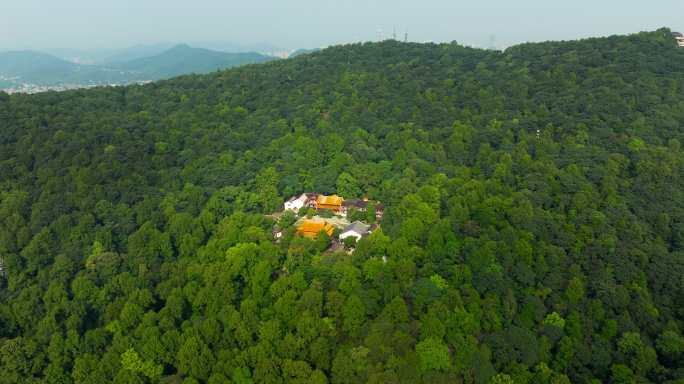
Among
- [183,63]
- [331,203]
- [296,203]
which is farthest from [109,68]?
[331,203]

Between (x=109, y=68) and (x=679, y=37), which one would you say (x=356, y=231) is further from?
(x=109, y=68)

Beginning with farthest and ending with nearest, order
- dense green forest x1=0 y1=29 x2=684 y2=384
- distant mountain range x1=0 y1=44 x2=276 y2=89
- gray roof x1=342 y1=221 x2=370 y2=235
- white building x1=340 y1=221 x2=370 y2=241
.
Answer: distant mountain range x1=0 y1=44 x2=276 y2=89 < gray roof x1=342 y1=221 x2=370 y2=235 < white building x1=340 y1=221 x2=370 y2=241 < dense green forest x1=0 y1=29 x2=684 y2=384

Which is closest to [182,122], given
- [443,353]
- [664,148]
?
[443,353]

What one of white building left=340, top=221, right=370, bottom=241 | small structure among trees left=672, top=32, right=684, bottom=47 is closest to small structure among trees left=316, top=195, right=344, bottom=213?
white building left=340, top=221, right=370, bottom=241

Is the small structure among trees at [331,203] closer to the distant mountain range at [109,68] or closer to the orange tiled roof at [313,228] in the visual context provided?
the orange tiled roof at [313,228]

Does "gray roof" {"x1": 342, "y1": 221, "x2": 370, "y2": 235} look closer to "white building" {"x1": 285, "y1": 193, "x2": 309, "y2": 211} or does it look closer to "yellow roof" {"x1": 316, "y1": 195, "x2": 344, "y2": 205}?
"yellow roof" {"x1": 316, "y1": 195, "x2": 344, "y2": 205}
